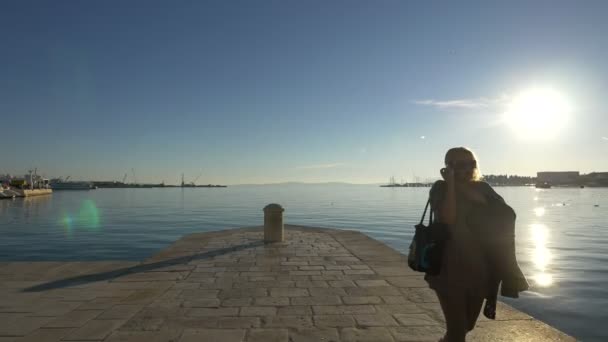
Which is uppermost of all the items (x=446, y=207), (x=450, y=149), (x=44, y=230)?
(x=450, y=149)

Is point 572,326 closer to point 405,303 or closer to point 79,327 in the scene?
point 405,303

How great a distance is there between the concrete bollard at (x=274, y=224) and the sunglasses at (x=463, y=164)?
8.47 m

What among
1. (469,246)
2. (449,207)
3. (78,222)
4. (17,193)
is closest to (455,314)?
(469,246)

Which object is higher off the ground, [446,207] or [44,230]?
[446,207]

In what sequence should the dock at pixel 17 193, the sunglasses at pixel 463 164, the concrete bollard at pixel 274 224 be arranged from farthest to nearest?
the dock at pixel 17 193, the concrete bollard at pixel 274 224, the sunglasses at pixel 463 164

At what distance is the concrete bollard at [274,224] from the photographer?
11.3 m

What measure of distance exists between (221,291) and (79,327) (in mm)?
2111

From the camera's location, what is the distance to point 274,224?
1141cm

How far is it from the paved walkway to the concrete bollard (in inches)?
86.4

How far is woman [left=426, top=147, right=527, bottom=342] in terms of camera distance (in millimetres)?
2887

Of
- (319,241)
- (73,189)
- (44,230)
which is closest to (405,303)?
(319,241)

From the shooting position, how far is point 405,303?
17.7 feet

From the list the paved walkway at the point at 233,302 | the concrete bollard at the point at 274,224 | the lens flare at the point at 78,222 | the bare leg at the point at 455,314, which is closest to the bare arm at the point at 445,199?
the bare leg at the point at 455,314

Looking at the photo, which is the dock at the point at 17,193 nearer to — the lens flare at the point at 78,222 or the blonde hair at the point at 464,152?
the lens flare at the point at 78,222
